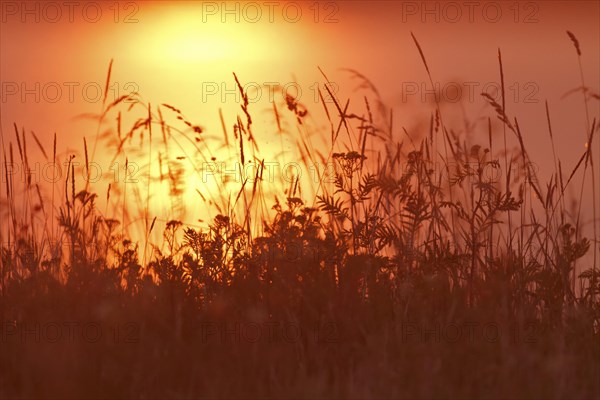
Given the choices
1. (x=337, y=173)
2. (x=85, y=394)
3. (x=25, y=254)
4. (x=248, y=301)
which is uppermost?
(x=337, y=173)

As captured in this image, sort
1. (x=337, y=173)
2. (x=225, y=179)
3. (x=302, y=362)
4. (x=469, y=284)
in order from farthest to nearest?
(x=225, y=179)
(x=337, y=173)
(x=469, y=284)
(x=302, y=362)

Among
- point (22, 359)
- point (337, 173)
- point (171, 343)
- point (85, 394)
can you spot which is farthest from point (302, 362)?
point (337, 173)

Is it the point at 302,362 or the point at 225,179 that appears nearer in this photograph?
the point at 302,362

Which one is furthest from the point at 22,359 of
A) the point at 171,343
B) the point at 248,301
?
the point at 248,301

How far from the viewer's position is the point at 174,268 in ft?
13.8

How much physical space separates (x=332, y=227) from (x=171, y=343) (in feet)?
4.00

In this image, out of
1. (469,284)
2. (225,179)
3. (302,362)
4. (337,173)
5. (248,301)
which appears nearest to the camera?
(302,362)

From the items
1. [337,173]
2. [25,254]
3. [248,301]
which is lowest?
[248,301]

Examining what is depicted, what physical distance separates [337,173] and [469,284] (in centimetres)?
81

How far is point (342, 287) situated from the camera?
3.94 metres

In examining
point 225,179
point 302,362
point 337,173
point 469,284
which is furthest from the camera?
point 225,179

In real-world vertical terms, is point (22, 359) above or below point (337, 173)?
below

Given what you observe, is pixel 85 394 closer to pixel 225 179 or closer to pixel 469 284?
pixel 469 284

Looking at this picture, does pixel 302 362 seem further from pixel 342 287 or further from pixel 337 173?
pixel 337 173
